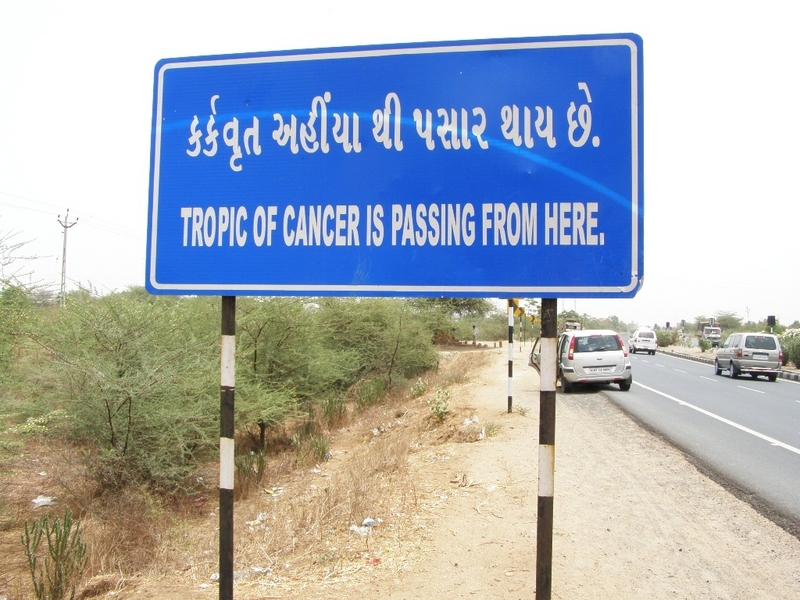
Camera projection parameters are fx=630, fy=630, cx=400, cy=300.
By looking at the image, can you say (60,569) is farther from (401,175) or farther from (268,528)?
(401,175)

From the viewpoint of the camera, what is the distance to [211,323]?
10.9 meters

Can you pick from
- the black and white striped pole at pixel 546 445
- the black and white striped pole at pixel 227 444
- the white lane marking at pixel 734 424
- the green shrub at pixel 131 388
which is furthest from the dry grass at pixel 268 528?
the white lane marking at pixel 734 424

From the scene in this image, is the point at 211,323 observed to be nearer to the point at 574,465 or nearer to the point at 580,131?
the point at 574,465

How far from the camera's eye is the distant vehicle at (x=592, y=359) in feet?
51.8

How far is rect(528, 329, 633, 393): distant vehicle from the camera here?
15773 millimetres

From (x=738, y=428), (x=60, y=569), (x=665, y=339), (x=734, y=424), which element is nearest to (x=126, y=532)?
(x=60, y=569)

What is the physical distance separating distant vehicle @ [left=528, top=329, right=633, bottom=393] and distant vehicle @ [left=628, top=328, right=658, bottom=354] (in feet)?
108

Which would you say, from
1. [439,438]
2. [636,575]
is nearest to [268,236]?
[636,575]

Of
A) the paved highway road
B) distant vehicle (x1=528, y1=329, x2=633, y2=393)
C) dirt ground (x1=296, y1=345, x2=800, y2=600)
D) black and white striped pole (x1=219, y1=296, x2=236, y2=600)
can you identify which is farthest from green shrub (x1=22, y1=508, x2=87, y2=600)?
distant vehicle (x1=528, y1=329, x2=633, y2=393)

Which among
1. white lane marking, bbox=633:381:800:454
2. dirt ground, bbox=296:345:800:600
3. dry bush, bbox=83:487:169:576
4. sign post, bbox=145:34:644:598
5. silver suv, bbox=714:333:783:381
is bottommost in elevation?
dry bush, bbox=83:487:169:576

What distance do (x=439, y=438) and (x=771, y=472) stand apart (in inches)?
171

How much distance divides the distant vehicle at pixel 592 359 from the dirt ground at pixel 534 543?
7.81m

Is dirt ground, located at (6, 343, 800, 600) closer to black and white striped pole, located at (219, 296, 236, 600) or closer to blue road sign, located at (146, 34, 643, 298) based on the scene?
black and white striped pole, located at (219, 296, 236, 600)

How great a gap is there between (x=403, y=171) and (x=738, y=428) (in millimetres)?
10351
